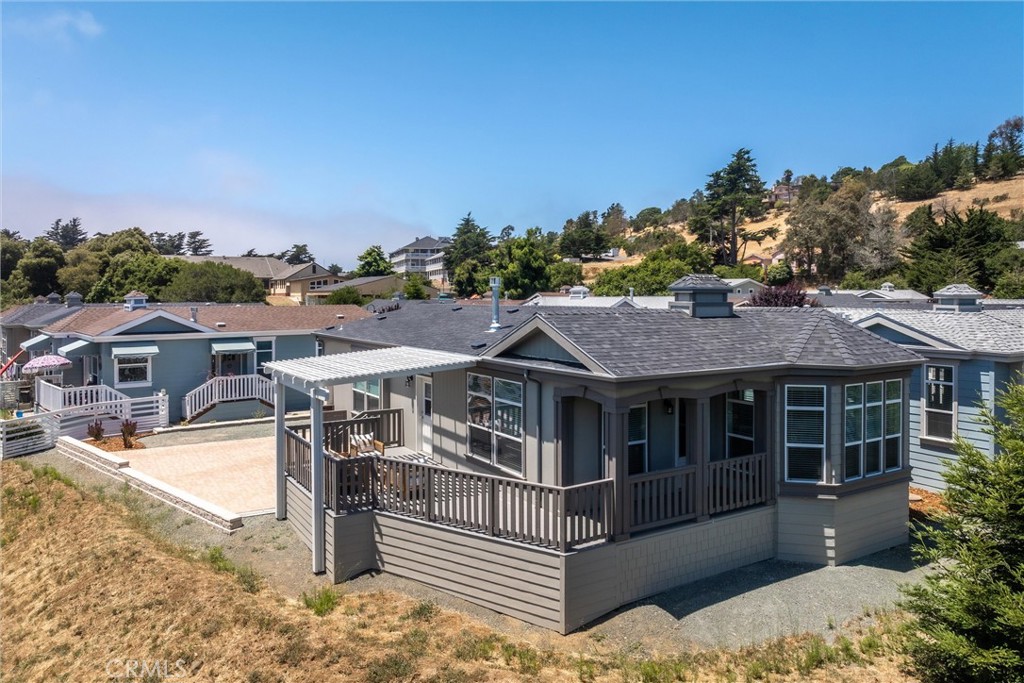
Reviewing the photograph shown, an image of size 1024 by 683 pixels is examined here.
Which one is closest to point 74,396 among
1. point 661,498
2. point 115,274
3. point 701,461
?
point 661,498

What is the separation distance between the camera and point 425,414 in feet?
46.5

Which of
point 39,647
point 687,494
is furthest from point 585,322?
point 39,647

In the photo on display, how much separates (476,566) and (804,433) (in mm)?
5715

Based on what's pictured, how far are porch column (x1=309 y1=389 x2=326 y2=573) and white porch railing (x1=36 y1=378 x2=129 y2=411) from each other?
1328 cm

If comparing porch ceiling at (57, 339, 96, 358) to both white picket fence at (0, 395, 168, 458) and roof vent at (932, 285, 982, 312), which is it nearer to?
white picket fence at (0, 395, 168, 458)

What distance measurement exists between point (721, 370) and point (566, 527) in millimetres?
3428

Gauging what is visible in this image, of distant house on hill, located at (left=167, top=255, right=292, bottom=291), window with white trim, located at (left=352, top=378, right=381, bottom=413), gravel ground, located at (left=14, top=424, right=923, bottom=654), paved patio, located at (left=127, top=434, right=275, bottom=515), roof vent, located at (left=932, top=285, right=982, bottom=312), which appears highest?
distant house on hill, located at (left=167, top=255, right=292, bottom=291)

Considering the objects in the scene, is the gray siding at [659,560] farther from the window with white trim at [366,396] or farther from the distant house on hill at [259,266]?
the distant house on hill at [259,266]

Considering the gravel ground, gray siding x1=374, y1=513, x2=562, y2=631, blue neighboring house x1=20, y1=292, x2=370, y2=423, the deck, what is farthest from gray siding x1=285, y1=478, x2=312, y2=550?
blue neighboring house x1=20, y1=292, x2=370, y2=423

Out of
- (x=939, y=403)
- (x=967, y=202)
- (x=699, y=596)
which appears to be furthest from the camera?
(x=967, y=202)

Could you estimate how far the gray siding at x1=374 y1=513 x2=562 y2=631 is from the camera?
8562mm

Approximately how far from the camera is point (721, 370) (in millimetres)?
9820

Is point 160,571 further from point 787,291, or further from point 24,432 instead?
point 787,291

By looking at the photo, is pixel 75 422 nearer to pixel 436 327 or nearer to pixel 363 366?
pixel 436 327
